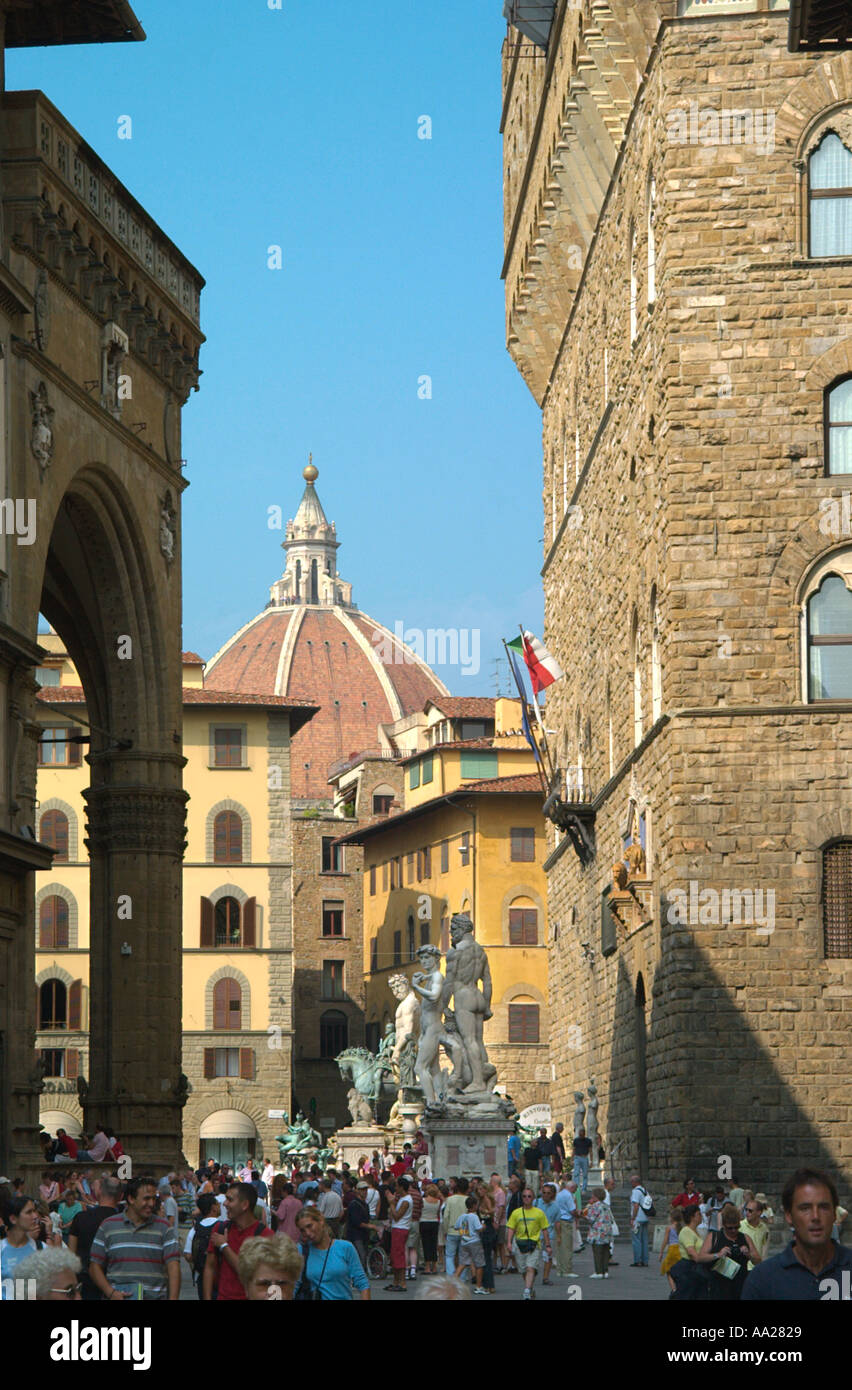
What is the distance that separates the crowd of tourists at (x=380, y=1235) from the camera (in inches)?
305

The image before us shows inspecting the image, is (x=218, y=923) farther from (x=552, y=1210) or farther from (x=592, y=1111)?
(x=552, y=1210)

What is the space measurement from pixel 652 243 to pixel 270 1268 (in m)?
25.6

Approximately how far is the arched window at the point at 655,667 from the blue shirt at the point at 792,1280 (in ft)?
79.9

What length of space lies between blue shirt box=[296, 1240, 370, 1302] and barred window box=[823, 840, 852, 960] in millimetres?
Result: 18735

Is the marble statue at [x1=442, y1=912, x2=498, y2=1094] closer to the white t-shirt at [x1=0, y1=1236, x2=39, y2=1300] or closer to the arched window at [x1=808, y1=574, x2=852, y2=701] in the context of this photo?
the arched window at [x1=808, y1=574, x2=852, y2=701]

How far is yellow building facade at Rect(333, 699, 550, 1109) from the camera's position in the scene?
69562 millimetres

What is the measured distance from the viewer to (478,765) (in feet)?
259

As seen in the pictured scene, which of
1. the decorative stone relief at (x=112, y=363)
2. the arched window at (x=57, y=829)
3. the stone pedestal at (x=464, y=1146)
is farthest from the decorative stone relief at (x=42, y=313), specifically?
the arched window at (x=57, y=829)

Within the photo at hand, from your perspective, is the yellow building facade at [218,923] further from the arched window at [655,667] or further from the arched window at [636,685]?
the arched window at [655,667]

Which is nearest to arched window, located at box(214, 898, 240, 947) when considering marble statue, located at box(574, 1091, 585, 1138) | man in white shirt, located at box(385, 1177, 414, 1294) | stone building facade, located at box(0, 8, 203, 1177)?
marble statue, located at box(574, 1091, 585, 1138)

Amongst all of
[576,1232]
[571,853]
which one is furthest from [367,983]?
[576,1232]

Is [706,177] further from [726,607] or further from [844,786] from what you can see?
[844,786]

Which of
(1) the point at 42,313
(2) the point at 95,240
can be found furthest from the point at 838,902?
(2) the point at 95,240

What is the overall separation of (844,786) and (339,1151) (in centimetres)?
1676
